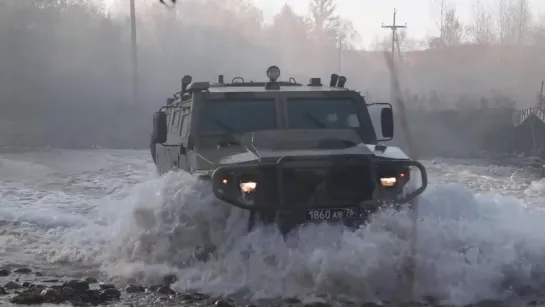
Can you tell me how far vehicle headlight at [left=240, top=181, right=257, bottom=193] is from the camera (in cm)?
627

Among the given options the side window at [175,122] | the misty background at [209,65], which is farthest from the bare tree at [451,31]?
the side window at [175,122]

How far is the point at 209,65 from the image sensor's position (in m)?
54.3

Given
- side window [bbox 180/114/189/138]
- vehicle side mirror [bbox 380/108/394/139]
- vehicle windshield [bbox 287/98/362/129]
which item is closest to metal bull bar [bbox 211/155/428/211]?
vehicle windshield [bbox 287/98/362/129]

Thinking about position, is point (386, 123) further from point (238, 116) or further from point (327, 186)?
point (327, 186)

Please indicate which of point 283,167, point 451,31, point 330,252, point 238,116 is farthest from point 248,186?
point 451,31

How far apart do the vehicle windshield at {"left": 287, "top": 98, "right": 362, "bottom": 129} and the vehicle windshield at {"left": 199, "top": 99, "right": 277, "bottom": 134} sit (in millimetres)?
241

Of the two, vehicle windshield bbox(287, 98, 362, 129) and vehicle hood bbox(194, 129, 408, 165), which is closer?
vehicle hood bbox(194, 129, 408, 165)

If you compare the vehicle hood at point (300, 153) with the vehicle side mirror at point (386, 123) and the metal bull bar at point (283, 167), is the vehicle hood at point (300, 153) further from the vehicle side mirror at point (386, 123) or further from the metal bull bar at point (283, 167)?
the vehicle side mirror at point (386, 123)

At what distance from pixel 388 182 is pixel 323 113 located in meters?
1.63

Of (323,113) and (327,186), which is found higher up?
(323,113)

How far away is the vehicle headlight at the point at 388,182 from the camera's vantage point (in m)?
6.52

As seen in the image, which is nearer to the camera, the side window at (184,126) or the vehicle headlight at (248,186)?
the vehicle headlight at (248,186)

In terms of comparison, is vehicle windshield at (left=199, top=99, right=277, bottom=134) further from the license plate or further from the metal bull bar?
the license plate

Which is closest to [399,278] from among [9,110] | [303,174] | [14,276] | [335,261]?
[335,261]
